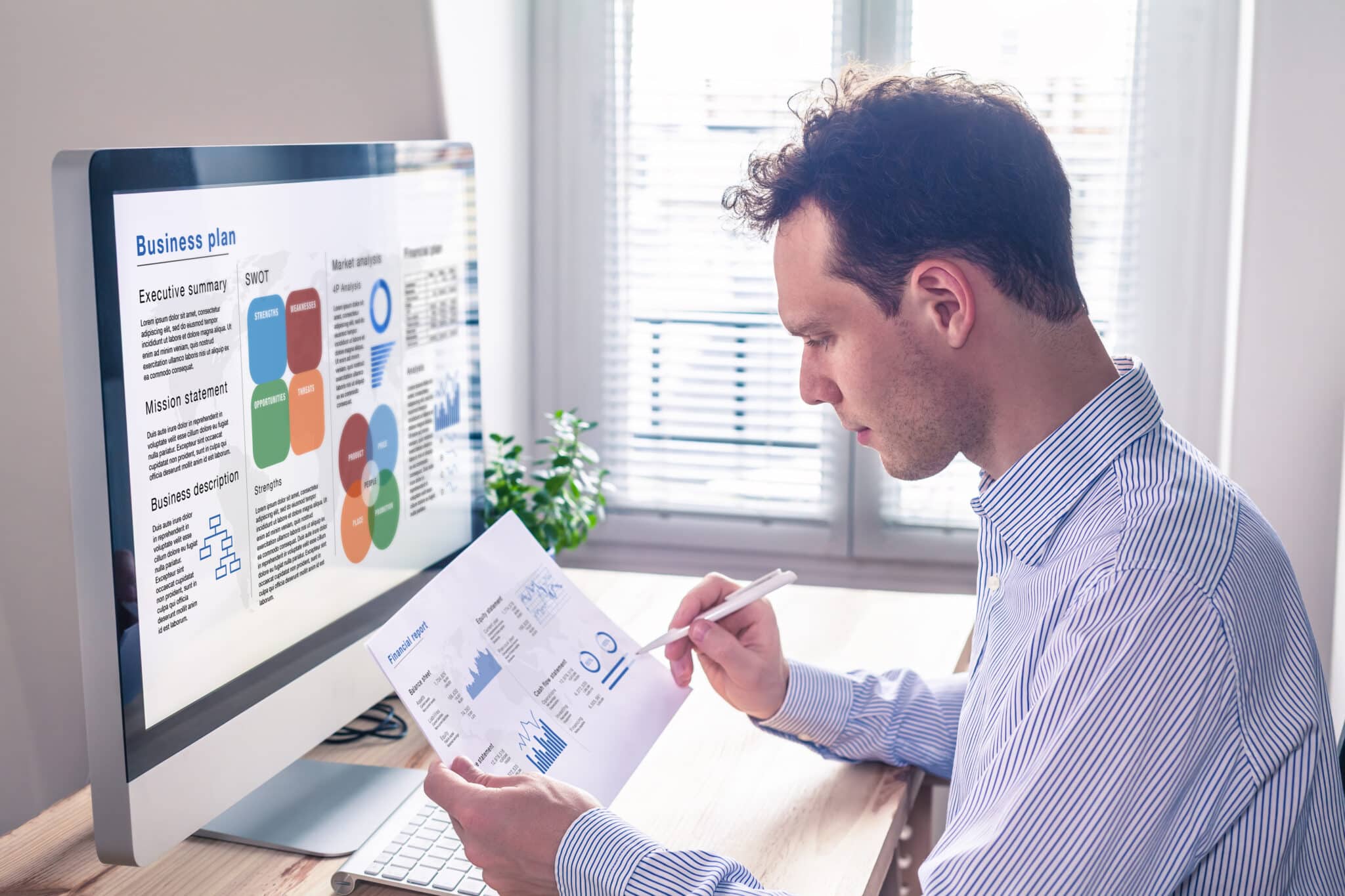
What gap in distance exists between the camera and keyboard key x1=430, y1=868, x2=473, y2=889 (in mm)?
986

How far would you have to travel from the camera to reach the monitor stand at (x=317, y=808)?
1.07 metres

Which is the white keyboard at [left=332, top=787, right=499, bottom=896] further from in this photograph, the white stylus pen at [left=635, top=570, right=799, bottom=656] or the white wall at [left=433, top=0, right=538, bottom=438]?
the white wall at [left=433, top=0, right=538, bottom=438]

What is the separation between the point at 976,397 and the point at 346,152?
64cm

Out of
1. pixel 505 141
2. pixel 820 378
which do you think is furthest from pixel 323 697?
pixel 505 141

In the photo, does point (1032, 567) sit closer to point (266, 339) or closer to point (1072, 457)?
point (1072, 457)

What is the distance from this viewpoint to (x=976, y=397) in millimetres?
938

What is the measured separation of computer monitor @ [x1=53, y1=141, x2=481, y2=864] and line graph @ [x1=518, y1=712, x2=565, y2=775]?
183 millimetres

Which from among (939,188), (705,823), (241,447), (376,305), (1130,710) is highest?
(939,188)

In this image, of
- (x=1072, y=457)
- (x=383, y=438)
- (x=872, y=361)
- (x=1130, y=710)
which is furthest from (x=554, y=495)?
(x=1130, y=710)

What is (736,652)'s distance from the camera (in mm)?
1212

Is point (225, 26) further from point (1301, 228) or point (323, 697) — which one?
point (1301, 228)

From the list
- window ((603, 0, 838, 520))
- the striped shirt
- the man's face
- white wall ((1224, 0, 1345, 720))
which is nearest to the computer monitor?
the striped shirt

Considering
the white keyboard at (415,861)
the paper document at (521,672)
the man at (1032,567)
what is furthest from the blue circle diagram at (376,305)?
the white keyboard at (415,861)

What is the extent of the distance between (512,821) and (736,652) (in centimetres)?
36
